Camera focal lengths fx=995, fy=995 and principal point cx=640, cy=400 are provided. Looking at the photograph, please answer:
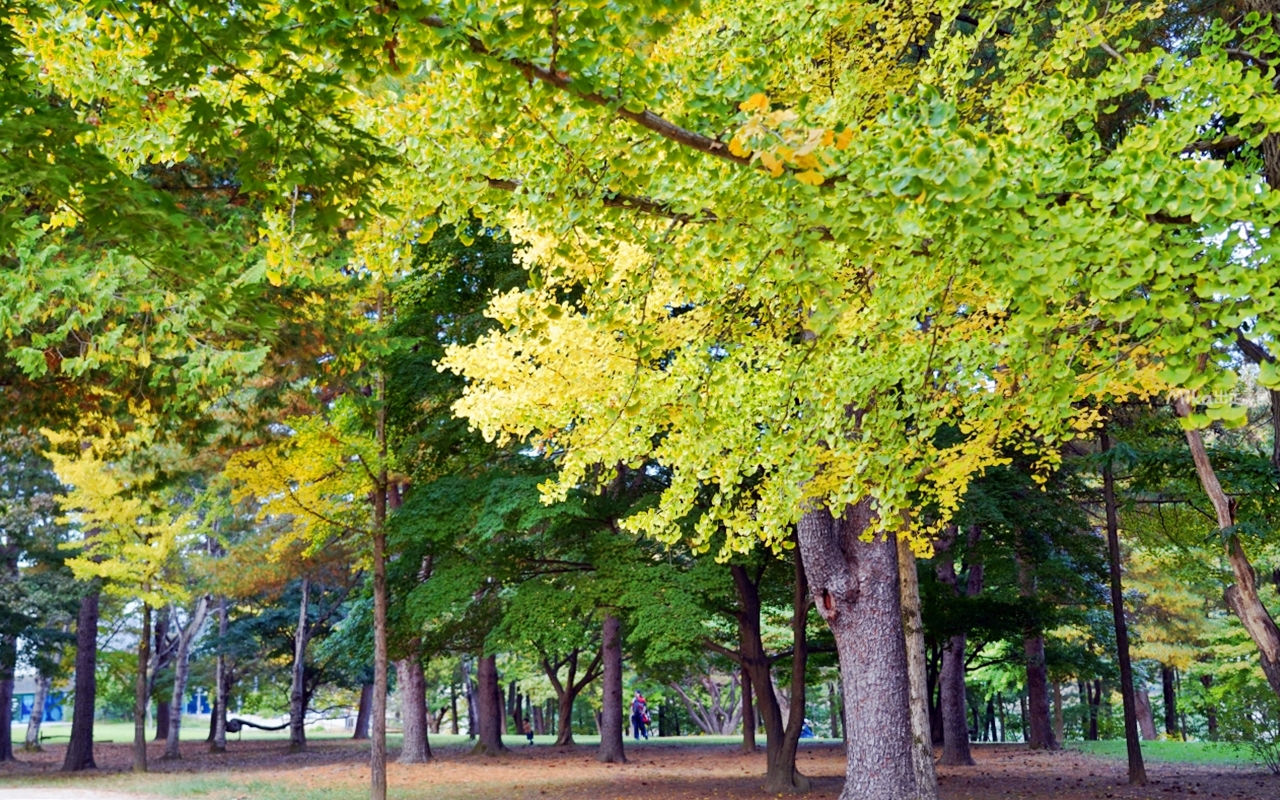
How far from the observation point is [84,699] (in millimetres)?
19688

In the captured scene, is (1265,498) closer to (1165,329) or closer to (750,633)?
(750,633)

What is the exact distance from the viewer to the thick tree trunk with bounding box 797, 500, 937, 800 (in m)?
9.69

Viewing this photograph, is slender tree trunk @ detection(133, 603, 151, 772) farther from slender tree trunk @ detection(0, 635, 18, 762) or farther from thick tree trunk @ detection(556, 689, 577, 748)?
thick tree trunk @ detection(556, 689, 577, 748)

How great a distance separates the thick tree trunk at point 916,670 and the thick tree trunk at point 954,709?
7053mm

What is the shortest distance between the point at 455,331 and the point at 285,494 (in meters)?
3.25

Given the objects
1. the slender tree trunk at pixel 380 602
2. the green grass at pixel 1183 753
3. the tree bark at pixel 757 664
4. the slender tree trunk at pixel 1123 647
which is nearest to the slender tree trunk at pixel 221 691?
the slender tree trunk at pixel 380 602

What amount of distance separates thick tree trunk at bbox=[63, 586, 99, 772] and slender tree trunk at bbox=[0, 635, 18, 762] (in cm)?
222

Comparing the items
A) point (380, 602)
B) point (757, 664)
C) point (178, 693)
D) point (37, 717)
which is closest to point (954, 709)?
point (757, 664)

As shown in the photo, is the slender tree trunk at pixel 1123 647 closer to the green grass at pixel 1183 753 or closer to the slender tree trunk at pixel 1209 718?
the green grass at pixel 1183 753

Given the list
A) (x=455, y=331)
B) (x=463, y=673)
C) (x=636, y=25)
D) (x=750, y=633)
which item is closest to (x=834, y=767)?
(x=750, y=633)

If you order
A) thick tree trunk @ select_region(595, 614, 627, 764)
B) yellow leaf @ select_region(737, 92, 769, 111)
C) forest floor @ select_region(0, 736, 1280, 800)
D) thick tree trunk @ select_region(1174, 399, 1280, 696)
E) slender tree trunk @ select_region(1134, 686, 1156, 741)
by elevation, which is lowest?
slender tree trunk @ select_region(1134, 686, 1156, 741)

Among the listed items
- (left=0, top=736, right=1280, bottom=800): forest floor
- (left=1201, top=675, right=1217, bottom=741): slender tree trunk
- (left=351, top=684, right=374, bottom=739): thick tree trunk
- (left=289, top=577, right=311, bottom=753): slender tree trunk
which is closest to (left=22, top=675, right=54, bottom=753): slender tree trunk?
(left=0, top=736, right=1280, bottom=800): forest floor

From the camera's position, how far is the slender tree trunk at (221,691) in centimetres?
2591

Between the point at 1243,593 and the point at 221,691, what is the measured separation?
81.1 ft
